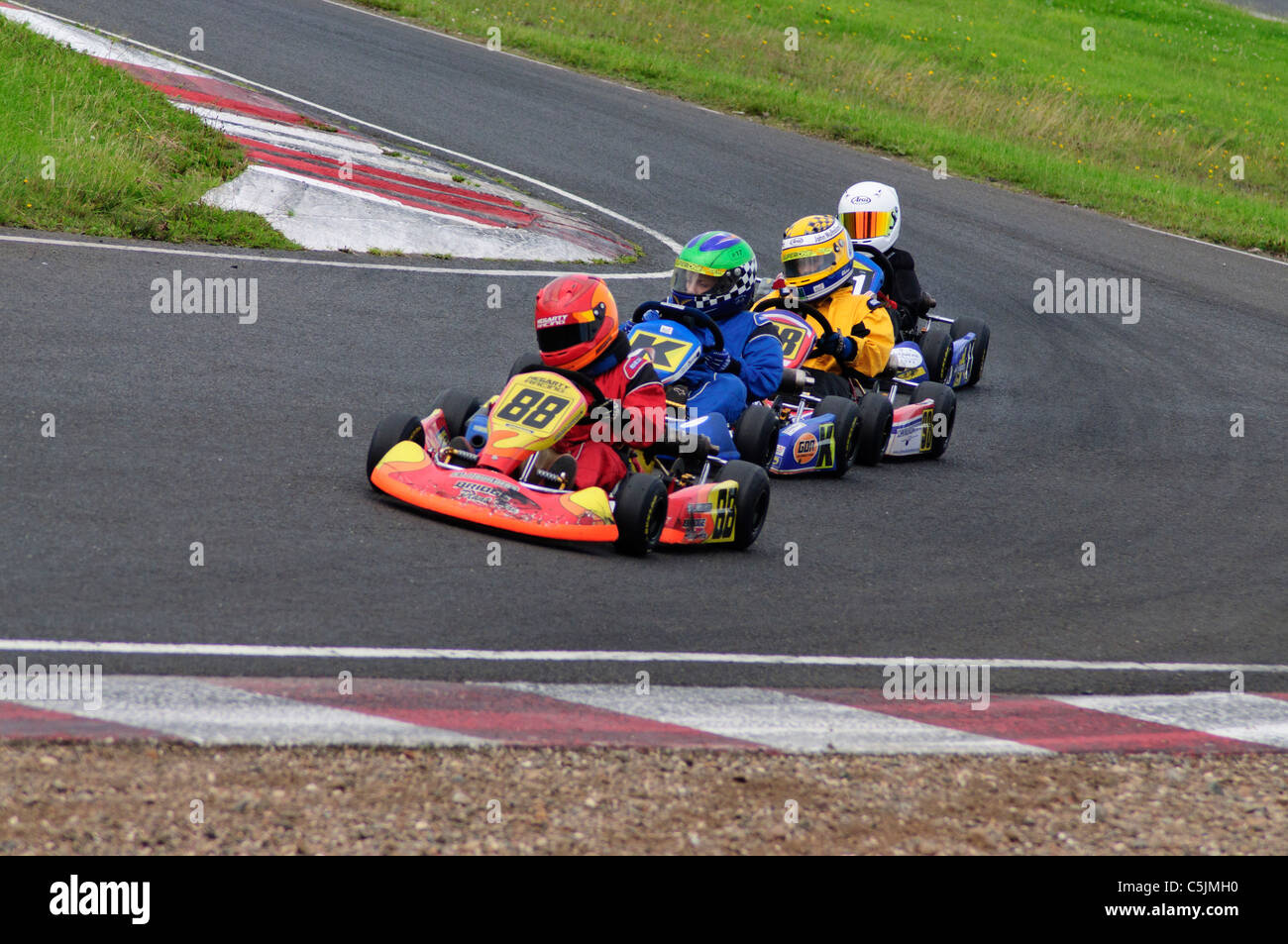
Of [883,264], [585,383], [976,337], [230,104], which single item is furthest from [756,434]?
[230,104]

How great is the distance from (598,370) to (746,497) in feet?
2.83

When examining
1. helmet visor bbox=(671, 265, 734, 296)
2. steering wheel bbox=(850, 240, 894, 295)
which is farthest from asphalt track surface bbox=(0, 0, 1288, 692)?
helmet visor bbox=(671, 265, 734, 296)

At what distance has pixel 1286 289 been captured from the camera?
46.1 ft

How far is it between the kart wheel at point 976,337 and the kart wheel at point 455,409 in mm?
4576

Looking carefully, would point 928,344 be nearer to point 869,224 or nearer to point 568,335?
point 869,224

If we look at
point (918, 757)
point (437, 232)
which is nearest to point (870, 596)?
point (918, 757)

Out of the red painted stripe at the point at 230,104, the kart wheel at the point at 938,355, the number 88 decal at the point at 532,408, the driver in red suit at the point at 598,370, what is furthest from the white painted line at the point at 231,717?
the red painted stripe at the point at 230,104

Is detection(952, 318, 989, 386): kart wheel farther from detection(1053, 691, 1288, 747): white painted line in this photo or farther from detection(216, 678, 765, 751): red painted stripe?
detection(216, 678, 765, 751): red painted stripe

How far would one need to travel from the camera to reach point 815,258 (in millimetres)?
8500

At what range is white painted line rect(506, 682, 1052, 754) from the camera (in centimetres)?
447

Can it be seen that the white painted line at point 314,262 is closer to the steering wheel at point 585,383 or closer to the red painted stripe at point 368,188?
the red painted stripe at point 368,188

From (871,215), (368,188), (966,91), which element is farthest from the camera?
(966,91)
